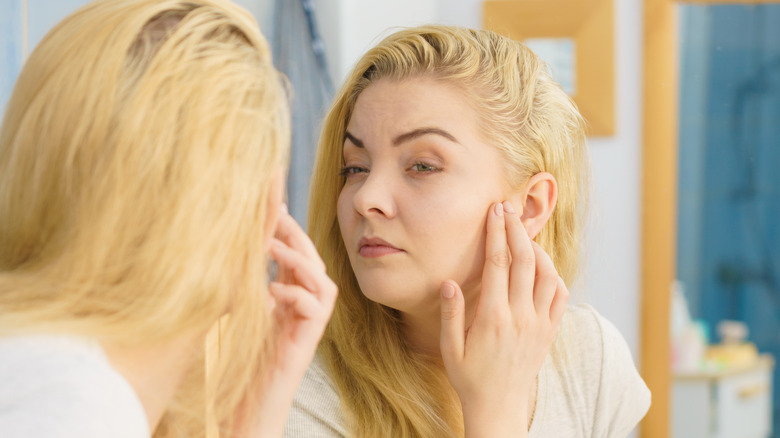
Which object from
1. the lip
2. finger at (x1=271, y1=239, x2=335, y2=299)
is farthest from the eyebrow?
finger at (x1=271, y1=239, x2=335, y2=299)

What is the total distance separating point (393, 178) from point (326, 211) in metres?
0.17

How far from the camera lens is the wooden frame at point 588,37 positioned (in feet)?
6.81

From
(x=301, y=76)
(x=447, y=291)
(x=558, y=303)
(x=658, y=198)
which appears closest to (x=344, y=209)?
(x=447, y=291)

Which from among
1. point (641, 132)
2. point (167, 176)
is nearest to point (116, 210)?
point (167, 176)

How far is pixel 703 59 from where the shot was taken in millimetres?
2053

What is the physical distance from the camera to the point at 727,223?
205 cm

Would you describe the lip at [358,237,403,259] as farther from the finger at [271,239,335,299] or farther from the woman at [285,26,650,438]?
the finger at [271,239,335,299]

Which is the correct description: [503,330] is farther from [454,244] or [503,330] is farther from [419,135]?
[419,135]

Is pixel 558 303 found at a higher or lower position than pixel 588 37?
lower

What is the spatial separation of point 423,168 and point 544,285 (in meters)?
0.19

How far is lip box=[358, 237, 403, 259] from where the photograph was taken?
2.76ft

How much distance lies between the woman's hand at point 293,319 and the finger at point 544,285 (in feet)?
0.91

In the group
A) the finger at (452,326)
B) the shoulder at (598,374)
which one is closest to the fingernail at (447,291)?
the finger at (452,326)

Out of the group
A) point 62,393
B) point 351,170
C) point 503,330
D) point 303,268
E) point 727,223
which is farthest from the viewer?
point 727,223
